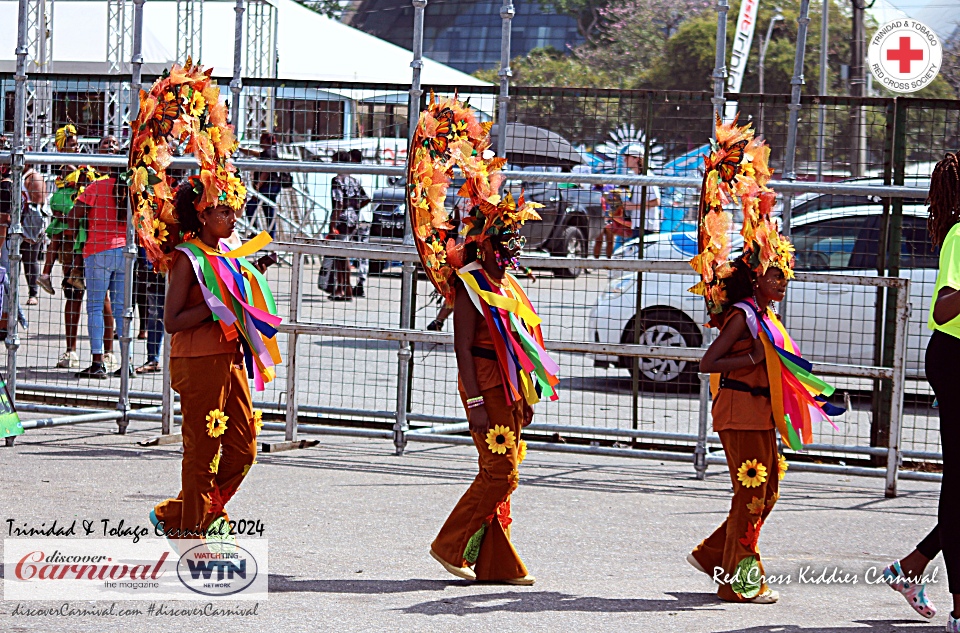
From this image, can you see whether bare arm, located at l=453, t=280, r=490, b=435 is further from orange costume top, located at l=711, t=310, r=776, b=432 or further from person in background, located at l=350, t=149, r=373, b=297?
person in background, located at l=350, t=149, r=373, b=297

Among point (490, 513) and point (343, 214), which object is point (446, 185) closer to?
point (490, 513)

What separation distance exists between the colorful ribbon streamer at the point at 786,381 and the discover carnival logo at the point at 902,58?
1352 centimetres

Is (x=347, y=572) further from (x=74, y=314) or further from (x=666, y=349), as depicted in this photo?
(x=74, y=314)

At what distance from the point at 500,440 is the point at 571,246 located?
3.88 metres

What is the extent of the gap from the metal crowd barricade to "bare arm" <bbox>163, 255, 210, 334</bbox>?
2.71 meters

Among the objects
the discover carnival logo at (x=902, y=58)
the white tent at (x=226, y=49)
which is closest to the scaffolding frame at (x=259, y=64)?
the white tent at (x=226, y=49)

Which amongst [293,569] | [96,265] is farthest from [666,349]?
[96,265]

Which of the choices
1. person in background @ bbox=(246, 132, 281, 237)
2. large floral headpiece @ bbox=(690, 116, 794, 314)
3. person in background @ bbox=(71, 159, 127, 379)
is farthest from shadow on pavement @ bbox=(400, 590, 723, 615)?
person in background @ bbox=(246, 132, 281, 237)

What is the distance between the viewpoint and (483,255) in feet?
19.7

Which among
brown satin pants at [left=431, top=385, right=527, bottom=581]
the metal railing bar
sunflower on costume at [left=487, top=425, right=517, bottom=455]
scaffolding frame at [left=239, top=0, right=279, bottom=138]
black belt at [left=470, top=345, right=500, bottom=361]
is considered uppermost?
scaffolding frame at [left=239, top=0, right=279, bottom=138]

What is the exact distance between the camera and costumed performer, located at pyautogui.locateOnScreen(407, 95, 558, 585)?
5875mm

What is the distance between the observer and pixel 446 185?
6.33 meters

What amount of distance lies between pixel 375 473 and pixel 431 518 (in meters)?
1.31

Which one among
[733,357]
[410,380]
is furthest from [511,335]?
[410,380]
